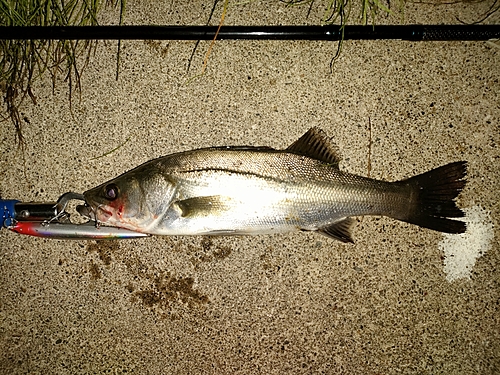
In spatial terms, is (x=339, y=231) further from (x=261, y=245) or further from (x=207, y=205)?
(x=207, y=205)

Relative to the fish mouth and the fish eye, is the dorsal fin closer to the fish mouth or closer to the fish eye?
the fish eye

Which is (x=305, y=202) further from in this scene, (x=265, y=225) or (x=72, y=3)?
(x=72, y=3)

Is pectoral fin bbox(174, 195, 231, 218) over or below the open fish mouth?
below

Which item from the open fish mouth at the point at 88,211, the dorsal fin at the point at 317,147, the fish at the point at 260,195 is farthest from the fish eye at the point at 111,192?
the dorsal fin at the point at 317,147

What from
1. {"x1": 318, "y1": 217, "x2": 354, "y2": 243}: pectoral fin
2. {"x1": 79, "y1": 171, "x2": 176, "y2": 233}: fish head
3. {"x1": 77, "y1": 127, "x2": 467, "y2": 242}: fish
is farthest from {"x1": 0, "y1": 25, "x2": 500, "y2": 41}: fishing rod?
{"x1": 318, "y1": 217, "x2": 354, "y2": 243}: pectoral fin

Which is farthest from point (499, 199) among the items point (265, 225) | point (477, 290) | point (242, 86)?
point (242, 86)

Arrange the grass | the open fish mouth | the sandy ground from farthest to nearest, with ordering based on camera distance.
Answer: the grass
the sandy ground
the open fish mouth

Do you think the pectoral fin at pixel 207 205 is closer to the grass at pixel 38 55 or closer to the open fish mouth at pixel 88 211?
the open fish mouth at pixel 88 211
